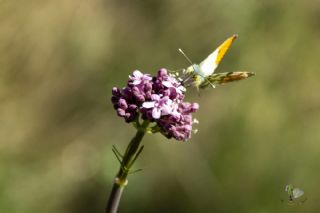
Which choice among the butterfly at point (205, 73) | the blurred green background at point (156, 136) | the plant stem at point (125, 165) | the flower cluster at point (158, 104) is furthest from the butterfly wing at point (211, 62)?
→ the blurred green background at point (156, 136)

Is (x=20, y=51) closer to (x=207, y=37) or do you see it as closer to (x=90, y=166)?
(x=90, y=166)

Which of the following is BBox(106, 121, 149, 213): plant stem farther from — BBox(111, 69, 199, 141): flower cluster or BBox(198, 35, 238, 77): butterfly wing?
BBox(198, 35, 238, 77): butterfly wing

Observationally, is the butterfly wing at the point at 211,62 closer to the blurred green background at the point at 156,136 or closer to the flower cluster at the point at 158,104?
the flower cluster at the point at 158,104

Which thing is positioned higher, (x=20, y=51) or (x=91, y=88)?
(x=20, y=51)

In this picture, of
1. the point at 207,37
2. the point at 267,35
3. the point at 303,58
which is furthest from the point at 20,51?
the point at 303,58

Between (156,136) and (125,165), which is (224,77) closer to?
(125,165)

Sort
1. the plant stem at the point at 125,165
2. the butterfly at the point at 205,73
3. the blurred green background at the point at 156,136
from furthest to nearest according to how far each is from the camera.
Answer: the blurred green background at the point at 156,136 < the butterfly at the point at 205,73 < the plant stem at the point at 125,165

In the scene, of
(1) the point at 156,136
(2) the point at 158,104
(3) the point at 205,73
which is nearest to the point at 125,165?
(2) the point at 158,104
